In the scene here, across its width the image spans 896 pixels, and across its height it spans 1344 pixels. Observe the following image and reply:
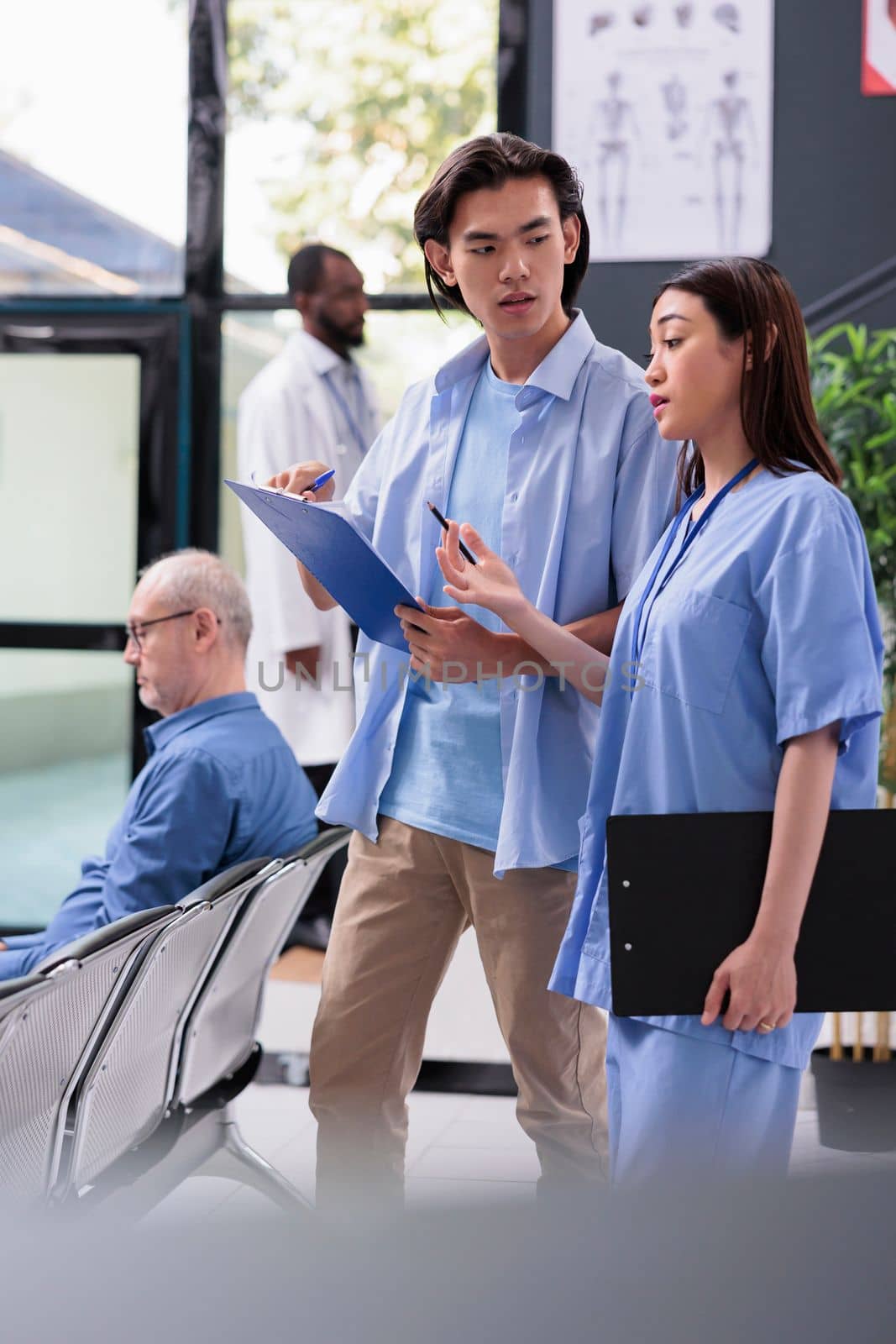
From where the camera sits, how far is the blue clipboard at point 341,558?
1677 millimetres

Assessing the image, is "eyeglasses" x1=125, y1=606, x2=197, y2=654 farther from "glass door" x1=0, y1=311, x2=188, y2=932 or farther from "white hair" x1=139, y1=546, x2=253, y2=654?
"glass door" x1=0, y1=311, x2=188, y2=932

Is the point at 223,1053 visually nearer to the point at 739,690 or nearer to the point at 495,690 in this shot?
the point at 495,690

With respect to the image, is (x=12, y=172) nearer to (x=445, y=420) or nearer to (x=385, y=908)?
(x=445, y=420)

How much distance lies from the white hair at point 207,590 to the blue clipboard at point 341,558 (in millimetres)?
675

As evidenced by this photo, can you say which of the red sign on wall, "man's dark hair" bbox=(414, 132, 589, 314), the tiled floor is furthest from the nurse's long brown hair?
the red sign on wall

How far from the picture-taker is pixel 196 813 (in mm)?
2238

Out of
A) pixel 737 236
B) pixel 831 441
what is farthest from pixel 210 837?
pixel 737 236

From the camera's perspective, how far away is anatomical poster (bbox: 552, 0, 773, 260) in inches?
161

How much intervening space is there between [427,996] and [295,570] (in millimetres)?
2388

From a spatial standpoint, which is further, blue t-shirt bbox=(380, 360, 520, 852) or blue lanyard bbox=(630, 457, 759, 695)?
blue t-shirt bbox=(380, 360, 520, 852)

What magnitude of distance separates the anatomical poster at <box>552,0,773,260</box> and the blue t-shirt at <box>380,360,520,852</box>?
244 centimetres

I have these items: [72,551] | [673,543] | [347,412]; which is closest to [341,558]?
[673,543]

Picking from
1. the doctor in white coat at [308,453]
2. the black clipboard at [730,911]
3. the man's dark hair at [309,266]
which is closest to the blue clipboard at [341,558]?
the black clipboard at [730,911]

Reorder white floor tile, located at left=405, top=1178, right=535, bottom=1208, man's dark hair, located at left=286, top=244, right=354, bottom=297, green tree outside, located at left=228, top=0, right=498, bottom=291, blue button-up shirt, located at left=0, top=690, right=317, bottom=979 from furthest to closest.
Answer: green tree outside, located at left=228, top=0, right=498, bottom=291
man's dark hair, located at left=286, top=244, right=354, bottom=297
blue button-up shirt, located at left=0, top=690, right=317, bottom=979
white floor tile, located at left=405, top=1178, right=535, bottom=1208
